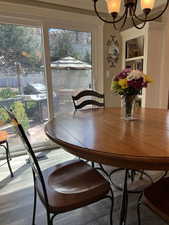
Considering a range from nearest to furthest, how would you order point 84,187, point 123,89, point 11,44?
1. point 84,187
2. point 123,89
3. point 11,44

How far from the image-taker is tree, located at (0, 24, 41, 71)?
8.46 feet

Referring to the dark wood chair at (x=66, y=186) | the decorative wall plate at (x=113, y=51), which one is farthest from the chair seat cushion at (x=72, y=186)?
the decorative wall plate at (x=113, y=51)

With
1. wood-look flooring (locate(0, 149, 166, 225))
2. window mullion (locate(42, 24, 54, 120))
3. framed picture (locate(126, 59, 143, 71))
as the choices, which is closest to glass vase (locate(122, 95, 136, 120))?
wood-look flooring (locate(0, 149, 166, 225))

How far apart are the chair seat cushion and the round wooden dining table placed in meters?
0.29

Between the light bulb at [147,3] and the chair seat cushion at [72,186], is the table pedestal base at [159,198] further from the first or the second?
the light bulb at [147,3]

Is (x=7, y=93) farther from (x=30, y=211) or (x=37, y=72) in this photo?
(x=30, y=211)

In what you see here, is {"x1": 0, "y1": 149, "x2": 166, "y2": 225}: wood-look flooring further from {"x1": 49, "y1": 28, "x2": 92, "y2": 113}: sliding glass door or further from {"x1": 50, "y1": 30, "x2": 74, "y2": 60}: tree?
{"x1": 50, "y1": 30, "x2": 74, "y2": 60}: tree

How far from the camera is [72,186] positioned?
118cm

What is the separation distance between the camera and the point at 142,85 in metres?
1.42

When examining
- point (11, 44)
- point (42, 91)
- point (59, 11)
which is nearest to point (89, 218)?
point (42, 91)

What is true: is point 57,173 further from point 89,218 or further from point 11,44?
point 11,44

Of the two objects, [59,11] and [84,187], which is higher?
[59,11]

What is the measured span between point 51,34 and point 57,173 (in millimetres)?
2391

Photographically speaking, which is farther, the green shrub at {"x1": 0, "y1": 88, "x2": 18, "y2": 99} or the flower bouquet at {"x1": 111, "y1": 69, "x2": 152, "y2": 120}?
the green shrub at {"x1": 0, "y1": 88, "x2": 18, "y2": 99}
